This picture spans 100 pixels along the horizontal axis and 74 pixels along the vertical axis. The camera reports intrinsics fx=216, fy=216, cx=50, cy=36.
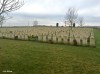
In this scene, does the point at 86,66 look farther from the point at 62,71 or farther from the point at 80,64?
the point at 62,71

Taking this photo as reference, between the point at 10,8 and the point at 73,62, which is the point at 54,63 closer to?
the point at 73,62

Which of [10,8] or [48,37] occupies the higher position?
[10,8]

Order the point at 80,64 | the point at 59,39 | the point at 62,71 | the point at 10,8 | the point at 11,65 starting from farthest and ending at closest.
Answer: the point at 59,39 → the point at 10,8 → the point at 80,64 → the point at 11,65 → the point at 62,71

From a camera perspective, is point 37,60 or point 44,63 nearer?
point 44,63

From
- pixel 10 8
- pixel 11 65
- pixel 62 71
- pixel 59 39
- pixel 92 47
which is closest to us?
pixel 62 71

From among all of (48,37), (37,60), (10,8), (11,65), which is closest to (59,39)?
(48,37)

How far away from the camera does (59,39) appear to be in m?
20.3

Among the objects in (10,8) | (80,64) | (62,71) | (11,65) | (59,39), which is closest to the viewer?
(62,71)

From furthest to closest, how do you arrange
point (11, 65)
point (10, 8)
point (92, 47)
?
point (92, 47)
point (10, 8)
point (11, 65)

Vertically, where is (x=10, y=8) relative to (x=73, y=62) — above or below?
above

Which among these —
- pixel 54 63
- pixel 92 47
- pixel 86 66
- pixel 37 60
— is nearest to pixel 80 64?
pixel 86 66

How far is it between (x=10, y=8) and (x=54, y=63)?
5.07 meters

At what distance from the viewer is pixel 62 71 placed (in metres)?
9.02

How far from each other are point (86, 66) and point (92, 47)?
312 inches
